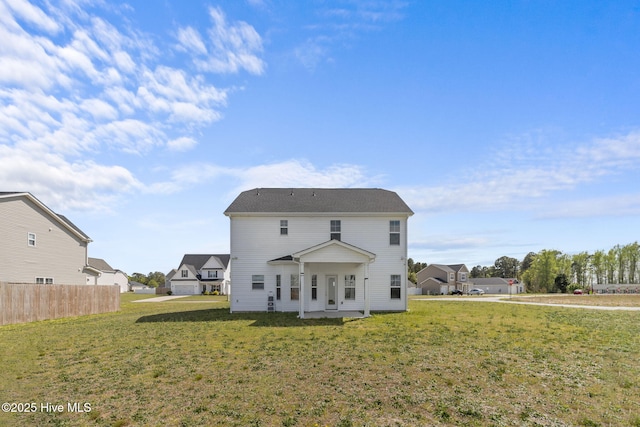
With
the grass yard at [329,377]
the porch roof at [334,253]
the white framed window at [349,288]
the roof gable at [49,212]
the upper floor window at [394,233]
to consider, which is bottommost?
the grass yard at [329,377]

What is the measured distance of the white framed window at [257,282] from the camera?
78.7 feet

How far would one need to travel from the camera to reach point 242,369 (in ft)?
32.8

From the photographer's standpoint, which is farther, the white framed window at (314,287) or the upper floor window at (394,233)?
the upper floor window at (394,233)

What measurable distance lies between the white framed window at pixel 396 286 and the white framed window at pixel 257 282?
26.6 feet

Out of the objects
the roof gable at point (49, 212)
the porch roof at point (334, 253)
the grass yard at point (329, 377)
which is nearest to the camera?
the grass yard at point (329, 377)

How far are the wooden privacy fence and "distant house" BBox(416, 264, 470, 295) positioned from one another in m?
63.9

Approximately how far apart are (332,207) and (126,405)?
18368 millimetres

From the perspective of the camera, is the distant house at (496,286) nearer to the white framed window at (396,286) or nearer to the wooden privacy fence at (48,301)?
the white framed window at (396,286)

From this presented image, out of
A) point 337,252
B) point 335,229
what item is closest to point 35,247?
point 335,229

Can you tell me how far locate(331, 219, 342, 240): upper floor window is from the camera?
2467 centimetres

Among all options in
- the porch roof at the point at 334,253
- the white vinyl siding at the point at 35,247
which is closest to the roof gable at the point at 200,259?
the white vinyl siding at the point at 35,247

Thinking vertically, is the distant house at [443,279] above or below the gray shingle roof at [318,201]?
below

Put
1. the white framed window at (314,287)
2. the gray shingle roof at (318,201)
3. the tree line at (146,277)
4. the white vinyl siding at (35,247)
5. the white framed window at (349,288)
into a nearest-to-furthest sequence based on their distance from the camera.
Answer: the white framed window at (314,287)
the white framed window at (349,288)
the gray shingle roof at (318,201)
the white vinyl siding at (35,247)
the tree line at (146,277)

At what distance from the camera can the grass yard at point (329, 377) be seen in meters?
7.27
